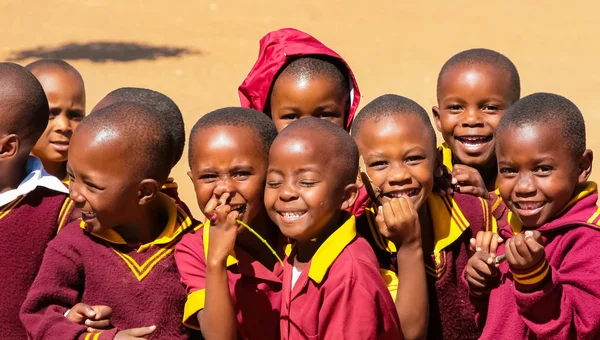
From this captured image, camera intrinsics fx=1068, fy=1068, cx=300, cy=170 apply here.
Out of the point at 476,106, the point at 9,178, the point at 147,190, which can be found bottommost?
the point at 9,178

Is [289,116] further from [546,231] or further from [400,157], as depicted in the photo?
[546,231]

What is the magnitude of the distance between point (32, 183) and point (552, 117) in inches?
79.3

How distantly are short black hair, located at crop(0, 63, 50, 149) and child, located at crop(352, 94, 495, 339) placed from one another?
1.32m

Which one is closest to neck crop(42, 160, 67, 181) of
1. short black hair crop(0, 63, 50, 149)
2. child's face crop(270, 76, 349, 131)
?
short black hair crop(0, 63, 50, 149)

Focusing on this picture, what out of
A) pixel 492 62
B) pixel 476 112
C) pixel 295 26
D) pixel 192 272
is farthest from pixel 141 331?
pixel 295 26

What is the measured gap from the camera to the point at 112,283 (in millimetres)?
3971

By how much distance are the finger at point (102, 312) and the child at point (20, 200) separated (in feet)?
1.53

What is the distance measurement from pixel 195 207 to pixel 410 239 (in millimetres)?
5072

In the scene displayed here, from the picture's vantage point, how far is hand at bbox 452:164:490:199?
4.43m

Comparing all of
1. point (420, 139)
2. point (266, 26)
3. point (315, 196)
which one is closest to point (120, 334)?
point (315, 196)

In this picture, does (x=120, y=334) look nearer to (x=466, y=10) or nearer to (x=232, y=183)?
(x=232, y=183)

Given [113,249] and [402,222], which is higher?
[402,222]

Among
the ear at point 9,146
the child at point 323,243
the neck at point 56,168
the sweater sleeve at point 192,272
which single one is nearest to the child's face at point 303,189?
the child at point 323,243

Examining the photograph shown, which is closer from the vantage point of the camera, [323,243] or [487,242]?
[323,243]
